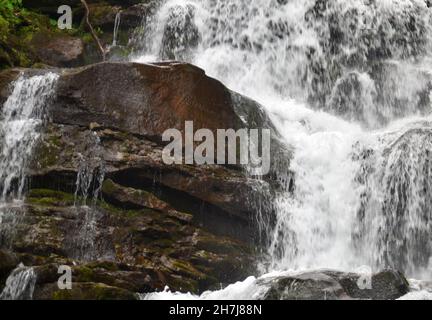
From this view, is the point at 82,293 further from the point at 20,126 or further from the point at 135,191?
the point at 20,126

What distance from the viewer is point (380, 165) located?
43.9 ft

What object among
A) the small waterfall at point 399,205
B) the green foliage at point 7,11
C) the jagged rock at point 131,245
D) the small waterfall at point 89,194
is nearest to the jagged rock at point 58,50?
the green foliage at point 7,11

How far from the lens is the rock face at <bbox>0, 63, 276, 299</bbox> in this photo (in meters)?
11.1

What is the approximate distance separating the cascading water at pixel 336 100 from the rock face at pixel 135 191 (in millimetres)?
1309

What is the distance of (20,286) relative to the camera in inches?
364

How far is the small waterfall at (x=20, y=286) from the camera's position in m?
9.22

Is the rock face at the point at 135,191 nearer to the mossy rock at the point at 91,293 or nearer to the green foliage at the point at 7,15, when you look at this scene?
the mossy rock at the point at 91,293

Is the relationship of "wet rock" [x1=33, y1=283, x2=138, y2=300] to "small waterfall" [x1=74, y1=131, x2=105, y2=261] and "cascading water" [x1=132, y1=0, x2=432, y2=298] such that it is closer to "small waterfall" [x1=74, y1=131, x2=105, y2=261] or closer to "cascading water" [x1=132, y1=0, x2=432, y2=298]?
"small waterfall" [x1=74, y1=131, x2=105, y2=261]

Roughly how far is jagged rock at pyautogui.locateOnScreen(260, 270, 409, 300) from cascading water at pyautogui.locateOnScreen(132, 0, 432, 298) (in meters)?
2.68

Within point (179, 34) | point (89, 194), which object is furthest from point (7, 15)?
point (89, 194)

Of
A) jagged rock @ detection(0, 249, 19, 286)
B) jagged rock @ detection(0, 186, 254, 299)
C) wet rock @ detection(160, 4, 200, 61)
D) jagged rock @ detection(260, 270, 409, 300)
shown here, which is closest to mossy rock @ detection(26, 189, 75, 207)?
jagged rock @ detection(0, 186, 254, 299)

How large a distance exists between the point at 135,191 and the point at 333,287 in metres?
4.28

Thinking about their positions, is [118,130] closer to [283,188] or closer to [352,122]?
[283,188]

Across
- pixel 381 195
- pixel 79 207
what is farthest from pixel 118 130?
pixel 381 195
